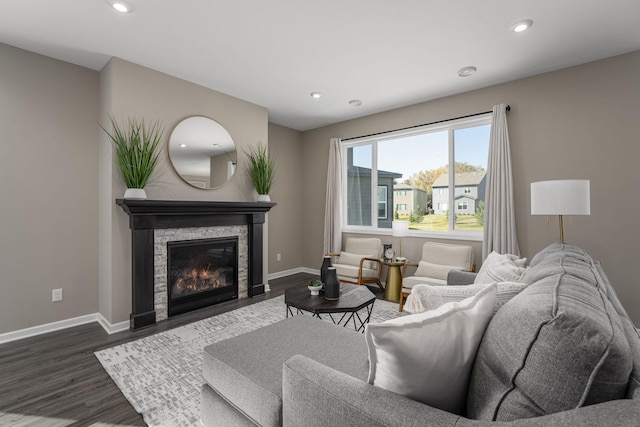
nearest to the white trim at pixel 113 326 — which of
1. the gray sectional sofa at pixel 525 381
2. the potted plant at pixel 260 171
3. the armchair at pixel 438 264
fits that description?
the potted plant at pixel 260 171

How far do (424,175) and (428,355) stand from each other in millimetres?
3981

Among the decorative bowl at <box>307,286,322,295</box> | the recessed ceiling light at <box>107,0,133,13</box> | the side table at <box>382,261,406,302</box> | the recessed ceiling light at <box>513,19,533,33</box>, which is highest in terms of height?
the recessed ceiling light at <box>107,0,133,13</box>

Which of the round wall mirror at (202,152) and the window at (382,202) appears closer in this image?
the round wall mirror at (202,152)

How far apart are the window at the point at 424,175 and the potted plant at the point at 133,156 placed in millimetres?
3206

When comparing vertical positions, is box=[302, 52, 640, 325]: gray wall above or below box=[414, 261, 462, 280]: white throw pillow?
above

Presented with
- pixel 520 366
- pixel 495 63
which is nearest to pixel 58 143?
pixel 520 366

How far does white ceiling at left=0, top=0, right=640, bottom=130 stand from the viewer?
2346 millimetres

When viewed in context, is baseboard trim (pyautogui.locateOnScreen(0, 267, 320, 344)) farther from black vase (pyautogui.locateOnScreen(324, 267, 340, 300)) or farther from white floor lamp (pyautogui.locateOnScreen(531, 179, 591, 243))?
white floor lamp (pyautogui.locateOnScreen(531, 179, 591, 243))

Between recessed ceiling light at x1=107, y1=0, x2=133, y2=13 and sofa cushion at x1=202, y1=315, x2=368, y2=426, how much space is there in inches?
103

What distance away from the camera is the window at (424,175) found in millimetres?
4035

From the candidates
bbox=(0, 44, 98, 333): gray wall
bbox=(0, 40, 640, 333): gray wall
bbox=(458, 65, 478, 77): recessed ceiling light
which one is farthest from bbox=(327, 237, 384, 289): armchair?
bbox=(0, 44, 98, 333): gray wall

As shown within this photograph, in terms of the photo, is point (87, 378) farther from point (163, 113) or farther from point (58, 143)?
point (163, 113)

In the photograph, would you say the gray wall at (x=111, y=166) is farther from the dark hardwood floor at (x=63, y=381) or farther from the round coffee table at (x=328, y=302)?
the round coffee table at (x=328, y=302)

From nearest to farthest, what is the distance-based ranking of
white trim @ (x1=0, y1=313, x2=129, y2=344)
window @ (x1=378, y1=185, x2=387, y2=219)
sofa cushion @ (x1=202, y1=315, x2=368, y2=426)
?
sofa cushion @ (x1=202, y1=315, x2=368, y2=426)
white trim @ (x1=0, y1=313, x2=129, y2=344)
window @ (x1=378, y1=185, x2=387, y2=219)
